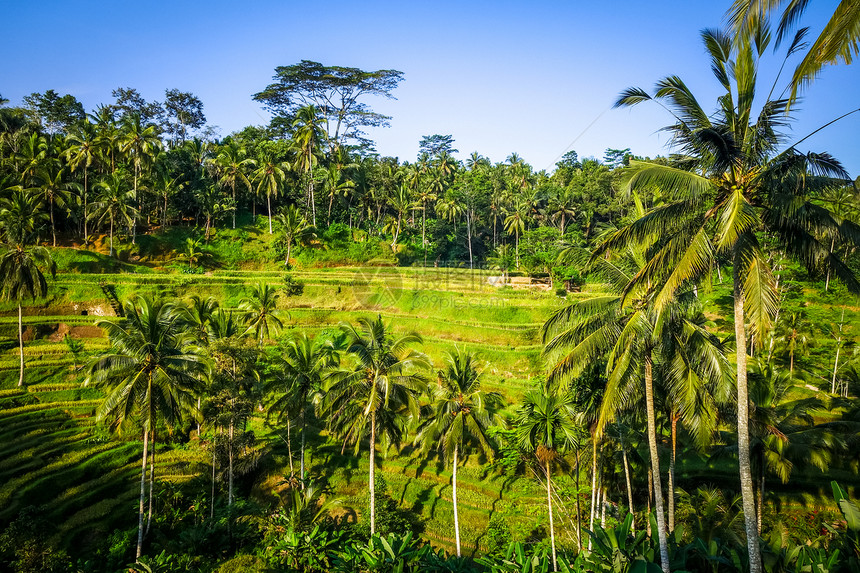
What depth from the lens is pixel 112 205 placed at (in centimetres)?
4688

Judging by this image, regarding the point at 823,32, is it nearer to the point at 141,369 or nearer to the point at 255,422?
the point at 141,369

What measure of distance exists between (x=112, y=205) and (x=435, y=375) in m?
40.0

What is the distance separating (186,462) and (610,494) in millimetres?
23347

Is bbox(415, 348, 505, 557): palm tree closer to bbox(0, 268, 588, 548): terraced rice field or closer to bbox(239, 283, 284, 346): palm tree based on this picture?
bbox(0, 268, 588, 548): terraced rice field

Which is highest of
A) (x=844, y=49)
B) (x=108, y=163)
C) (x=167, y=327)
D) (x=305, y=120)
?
(x=305, y=120)

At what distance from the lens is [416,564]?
1142 centimetres

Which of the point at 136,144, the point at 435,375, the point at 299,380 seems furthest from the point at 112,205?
the point at 435,375

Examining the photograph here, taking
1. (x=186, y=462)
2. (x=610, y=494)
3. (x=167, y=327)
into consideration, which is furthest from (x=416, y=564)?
(x=186, y=462)

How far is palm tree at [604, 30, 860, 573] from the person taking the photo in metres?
8.78

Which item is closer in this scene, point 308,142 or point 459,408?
point 459,408

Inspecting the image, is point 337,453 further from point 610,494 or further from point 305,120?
point 305,120

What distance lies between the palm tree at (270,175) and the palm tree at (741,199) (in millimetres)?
53178

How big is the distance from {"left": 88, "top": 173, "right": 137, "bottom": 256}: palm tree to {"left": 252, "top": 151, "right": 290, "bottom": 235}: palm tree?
14523 millimetres

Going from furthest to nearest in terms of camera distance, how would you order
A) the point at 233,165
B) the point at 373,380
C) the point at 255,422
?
1. the point at 233,165
2. the point at 255,422
3. the point at 373,380
